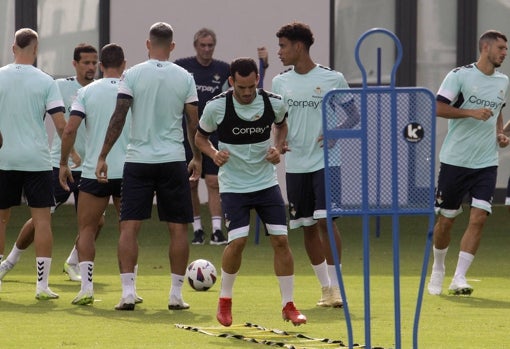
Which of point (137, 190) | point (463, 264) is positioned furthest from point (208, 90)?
point (137, 190)

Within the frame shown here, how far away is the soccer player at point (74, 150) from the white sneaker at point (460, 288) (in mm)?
3140

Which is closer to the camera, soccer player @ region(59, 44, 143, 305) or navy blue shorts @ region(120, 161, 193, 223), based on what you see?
navy blue shorts @ region(120, 161, 193, 223)

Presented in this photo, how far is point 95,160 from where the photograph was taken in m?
12.1

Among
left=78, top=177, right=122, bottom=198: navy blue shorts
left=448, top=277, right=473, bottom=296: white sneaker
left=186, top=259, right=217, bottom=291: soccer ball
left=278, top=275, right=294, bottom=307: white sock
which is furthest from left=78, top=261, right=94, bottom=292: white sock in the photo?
left=448, top=277, right=473, bottom=296: white sneaker

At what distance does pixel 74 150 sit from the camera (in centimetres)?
1291

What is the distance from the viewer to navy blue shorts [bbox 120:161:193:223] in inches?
448

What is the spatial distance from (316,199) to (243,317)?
115 cm

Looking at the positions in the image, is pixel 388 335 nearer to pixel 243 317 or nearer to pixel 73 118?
pixel 243 317

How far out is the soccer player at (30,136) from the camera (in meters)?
12.1

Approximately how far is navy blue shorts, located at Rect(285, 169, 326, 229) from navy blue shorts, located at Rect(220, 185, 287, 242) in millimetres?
918

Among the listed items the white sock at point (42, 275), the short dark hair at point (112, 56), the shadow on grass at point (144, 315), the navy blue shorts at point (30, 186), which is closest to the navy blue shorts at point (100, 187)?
the navy blue shorts at point (30, 186)

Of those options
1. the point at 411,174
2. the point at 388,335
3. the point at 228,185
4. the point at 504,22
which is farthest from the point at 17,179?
the point at 504,22

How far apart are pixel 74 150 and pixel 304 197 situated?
2.31m

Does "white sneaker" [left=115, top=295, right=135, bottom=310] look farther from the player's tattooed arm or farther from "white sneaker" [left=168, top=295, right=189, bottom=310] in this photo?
the player's tattooed arm
